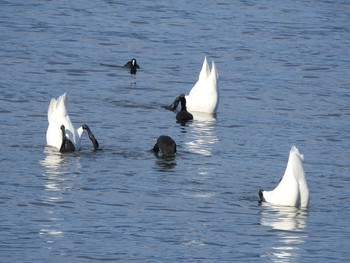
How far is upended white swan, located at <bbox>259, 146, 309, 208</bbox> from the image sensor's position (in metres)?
17.0

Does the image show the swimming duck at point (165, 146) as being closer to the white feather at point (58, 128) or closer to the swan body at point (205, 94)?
the white feather at point (58, 128)

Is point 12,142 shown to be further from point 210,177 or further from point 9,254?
point 9,254

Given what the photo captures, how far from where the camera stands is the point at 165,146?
2020 cm

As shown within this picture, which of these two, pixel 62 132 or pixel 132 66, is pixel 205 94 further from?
pixel 62 132

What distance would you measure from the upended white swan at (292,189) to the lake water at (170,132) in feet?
0.57

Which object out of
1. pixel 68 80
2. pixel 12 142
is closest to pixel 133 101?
pixel 68 80

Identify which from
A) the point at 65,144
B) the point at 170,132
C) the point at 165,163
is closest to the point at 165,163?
the point at 165,163

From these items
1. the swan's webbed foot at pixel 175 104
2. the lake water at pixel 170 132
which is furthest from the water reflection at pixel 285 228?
the swan's webbed foot at pixel 175 104

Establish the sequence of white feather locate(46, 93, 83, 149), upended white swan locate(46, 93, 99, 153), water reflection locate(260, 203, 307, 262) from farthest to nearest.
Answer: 1. white feather locate(46, 93, 83, 149)
2. upended white swan locate(46, 93, 99, 153)
3. water reflection locate(260, 203, 307, 262)

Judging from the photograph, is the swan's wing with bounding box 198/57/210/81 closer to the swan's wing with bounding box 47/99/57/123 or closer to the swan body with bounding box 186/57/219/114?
the swan body with bounding box 186/57/219/114

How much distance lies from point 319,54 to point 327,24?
5.16 m

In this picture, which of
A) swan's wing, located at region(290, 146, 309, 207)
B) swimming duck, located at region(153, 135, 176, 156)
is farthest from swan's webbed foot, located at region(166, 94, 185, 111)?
swan's wing, located at region(290, 146, 309, 207)

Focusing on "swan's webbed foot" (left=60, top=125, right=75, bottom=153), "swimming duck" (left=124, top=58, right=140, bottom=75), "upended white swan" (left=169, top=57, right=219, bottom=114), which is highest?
"swimming duck" (left=124, top=58, right=140, bottom=75)

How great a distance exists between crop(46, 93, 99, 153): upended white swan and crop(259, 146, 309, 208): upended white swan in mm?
4016
